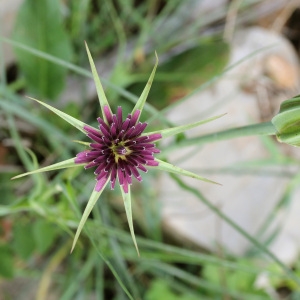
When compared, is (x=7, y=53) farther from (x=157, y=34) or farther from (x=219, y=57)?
(x=219, y=57)

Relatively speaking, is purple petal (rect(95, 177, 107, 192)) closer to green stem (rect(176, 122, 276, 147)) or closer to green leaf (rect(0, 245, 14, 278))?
green stem (rect(176, 122, 276, 147))

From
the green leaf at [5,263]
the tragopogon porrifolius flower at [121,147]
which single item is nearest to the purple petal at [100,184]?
the tragopogon porrifolius flower at [121,147]

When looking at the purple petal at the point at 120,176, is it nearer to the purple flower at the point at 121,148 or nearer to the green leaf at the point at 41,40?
the purple flower at the point at 121,148

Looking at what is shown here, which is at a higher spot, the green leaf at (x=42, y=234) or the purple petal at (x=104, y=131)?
the green leaf at (x=42, y=234)

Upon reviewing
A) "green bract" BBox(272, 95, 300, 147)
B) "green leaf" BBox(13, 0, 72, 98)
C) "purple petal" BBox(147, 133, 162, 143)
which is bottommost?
"purple petal" BBox(147, 133, 162, 143)

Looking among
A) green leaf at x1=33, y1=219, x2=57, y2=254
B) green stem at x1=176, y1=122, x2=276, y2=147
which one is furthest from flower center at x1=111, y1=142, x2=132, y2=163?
green leaf at x1=33, y1=219, x2=57, y2=254

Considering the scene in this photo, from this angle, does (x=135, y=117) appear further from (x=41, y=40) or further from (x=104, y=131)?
(x=41, y=40)
